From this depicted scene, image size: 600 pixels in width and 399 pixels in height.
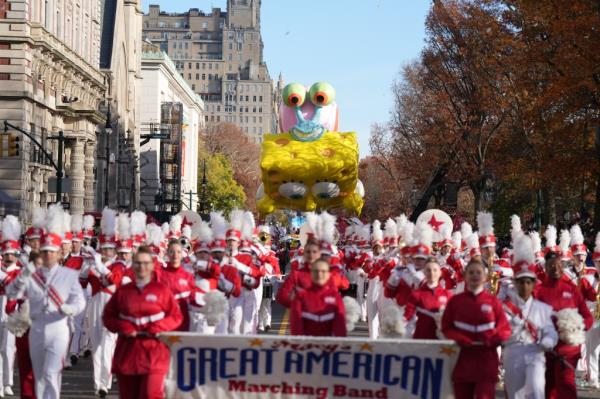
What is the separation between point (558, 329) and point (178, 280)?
4.01 metres

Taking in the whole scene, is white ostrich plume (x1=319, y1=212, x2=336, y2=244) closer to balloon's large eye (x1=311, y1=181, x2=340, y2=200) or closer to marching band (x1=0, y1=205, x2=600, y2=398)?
marching band (x1=0, y1=205, x2=600, y2=398)

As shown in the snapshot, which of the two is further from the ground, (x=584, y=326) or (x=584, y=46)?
(x=584, y=46)

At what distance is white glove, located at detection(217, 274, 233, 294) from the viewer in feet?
48.2

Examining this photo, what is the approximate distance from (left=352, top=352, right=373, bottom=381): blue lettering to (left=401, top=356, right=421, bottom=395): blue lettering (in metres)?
0.29

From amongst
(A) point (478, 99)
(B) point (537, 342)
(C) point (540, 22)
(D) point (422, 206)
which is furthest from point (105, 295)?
(D) point (422, 206)

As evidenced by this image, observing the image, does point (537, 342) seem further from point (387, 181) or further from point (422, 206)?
point (387, 181)

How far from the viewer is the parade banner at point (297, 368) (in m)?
10.5

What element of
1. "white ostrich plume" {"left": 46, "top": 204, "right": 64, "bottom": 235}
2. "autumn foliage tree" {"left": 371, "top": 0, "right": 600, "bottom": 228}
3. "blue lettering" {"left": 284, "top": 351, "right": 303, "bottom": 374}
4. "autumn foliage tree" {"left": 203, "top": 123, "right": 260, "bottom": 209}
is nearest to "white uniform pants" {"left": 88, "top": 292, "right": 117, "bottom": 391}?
"white ostrich plume" {"left": 46, "top": 204, "right": 64, "bottom": 235}

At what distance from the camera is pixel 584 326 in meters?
11.6

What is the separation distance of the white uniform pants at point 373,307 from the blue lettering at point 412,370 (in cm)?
981

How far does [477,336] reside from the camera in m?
10.3

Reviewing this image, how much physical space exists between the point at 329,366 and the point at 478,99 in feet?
119

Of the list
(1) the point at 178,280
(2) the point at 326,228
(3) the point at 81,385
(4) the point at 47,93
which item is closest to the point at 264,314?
(3) the point at 81,385

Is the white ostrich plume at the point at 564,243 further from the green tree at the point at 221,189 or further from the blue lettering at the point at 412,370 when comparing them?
the green tree at the point at 221,189
